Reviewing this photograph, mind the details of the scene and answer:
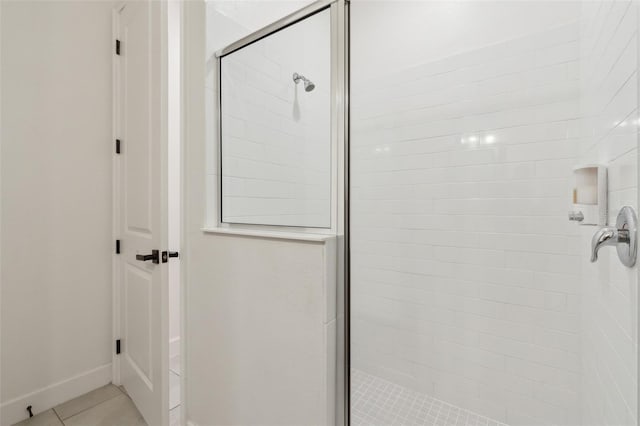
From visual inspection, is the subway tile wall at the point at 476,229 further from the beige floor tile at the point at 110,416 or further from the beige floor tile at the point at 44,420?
the beige floor tile at the point at 44,420

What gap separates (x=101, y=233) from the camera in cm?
192

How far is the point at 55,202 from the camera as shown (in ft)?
5.69

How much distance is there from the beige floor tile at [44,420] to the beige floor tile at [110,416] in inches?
2.3

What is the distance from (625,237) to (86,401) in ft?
8.11

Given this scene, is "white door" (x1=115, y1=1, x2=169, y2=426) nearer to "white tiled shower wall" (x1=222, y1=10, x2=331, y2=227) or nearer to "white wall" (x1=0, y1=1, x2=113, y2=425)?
"white wall" (x1=0, y1=1, x2=113, y2=425)

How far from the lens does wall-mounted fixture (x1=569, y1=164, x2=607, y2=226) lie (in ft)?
3.13

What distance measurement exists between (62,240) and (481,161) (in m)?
2.32

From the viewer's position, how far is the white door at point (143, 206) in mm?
1360

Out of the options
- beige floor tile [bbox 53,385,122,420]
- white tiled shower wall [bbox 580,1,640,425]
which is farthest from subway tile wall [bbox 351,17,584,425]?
beige floor tile [bbox 53,385,122,420]

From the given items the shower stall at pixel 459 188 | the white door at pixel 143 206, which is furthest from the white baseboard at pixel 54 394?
the shower stall at pixel 459 188

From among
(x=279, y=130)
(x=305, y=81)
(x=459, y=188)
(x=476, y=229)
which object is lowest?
(x=476, y=229)

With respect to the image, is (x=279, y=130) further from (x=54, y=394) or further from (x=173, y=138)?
(x=54, y=394)

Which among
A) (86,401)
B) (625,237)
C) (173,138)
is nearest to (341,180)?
(625,237)

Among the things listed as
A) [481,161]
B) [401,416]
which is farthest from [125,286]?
[481,161]
